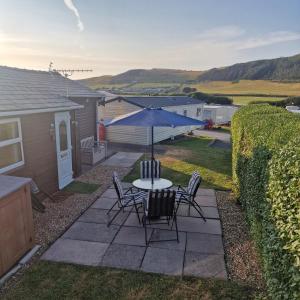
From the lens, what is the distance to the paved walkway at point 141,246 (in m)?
4.93

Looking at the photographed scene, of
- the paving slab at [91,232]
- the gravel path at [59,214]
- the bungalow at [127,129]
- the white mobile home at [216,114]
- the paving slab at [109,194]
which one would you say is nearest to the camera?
the paving slab at [91,232]

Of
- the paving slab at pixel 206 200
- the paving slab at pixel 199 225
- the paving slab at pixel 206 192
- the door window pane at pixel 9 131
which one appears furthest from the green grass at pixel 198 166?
the door window pane at pixel 9 131

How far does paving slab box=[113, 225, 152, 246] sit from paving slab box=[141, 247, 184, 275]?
1.18ft

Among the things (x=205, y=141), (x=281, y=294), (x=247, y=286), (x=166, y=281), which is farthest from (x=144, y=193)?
(x=205, y=141)

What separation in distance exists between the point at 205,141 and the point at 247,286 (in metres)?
16.2

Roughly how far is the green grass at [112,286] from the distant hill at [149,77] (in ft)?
209

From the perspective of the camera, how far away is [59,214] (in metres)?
7.04

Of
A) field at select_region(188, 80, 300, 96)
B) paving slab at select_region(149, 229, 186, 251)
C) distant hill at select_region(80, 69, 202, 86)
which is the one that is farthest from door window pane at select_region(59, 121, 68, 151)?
distant hill at select_region(80, 69, 202, 86)

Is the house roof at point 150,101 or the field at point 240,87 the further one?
the field at point 240,87

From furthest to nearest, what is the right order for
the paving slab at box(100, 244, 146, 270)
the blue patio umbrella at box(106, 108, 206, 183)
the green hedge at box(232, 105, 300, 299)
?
the blue patio umbrella at box(106, 108, 206, 183) → the paving slab at box(100, 244, 146, 270) → the green hedge at box(232, 105, 300, 299)

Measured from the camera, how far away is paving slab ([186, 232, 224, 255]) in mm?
5402

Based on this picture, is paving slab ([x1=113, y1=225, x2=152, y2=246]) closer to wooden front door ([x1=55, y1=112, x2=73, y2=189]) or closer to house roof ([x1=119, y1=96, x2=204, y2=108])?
wooden front door ([x1=55, y1=112, x2=73, y2=189])

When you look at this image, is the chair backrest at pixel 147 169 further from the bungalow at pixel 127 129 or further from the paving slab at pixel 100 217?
the bungalow at pixel 127 129

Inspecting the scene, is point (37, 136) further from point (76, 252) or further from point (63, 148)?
point (76, 252)
